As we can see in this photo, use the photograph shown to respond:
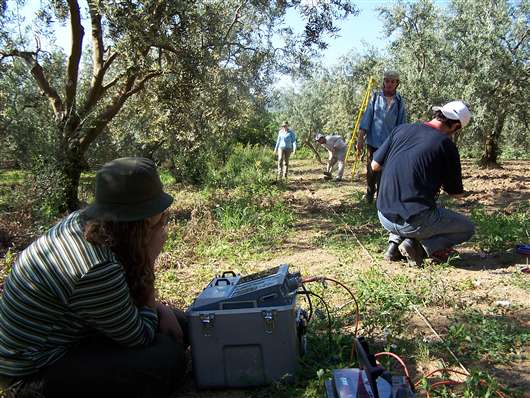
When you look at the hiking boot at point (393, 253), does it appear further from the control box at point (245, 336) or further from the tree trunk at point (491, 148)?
the tree trunk at point (491, 148)

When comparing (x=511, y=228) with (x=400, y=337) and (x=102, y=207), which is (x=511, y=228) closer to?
(x=400, y=337)

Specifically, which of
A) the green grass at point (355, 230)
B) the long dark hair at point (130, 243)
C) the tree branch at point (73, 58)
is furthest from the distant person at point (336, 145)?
the long dark hair at point (130, 243)

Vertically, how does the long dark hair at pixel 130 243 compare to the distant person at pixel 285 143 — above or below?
above

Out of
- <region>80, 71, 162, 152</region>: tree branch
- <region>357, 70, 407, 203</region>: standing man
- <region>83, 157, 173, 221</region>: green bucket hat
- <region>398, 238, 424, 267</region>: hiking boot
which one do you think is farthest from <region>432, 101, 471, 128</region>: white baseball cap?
<region>80, 71, 162, 152</region>: tree branch

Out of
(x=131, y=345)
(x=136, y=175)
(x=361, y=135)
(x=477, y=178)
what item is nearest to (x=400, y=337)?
(x=131, y=345)

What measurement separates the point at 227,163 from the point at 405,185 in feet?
39.3

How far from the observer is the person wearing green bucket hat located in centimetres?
228

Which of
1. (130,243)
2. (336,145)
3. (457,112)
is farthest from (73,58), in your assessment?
(130,243)

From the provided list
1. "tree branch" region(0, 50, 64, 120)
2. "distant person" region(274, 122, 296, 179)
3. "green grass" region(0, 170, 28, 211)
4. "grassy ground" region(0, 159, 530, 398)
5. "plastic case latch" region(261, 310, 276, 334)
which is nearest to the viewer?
"plastic case latch" region(261, 310, 276, 334)

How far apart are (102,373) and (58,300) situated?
1.44ft

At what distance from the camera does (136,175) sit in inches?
94.6

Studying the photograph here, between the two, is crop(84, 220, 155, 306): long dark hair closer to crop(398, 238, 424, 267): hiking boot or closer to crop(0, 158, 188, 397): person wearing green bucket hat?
crop(0, 158, 188, 397): person wearing green bucket hat

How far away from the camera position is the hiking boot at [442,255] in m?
4.86

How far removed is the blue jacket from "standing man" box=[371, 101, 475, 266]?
279cm
